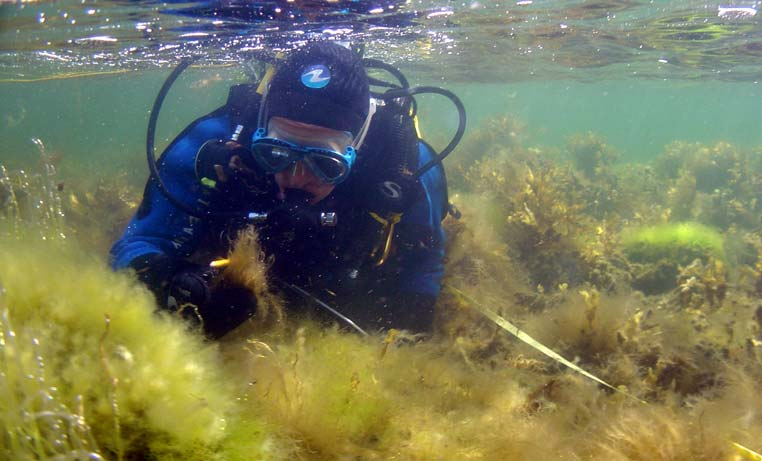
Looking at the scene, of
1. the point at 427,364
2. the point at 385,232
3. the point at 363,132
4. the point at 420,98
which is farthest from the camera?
the point at 420,98

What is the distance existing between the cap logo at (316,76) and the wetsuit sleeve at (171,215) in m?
1.19

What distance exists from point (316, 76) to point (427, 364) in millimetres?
2822

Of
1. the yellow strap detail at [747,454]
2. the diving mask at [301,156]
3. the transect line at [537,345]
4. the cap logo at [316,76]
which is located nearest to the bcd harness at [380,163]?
the diving mask at [301,156]

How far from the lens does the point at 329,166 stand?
398cm

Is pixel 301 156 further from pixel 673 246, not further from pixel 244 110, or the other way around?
pixel 673 246

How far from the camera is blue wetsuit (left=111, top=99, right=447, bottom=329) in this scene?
3789 mm

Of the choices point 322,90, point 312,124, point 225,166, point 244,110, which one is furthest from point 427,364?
point 244,110

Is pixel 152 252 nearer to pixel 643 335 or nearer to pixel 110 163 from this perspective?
pixel 643 335

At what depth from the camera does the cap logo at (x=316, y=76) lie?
412cm

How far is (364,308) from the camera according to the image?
4.47 meters

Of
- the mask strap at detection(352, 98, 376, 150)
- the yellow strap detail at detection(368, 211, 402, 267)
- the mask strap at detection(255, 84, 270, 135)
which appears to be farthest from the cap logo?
the yellow strap detail at detection(368, 211, 402, 267)

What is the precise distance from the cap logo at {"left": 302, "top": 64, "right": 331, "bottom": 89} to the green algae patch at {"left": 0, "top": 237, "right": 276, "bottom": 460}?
2631 millimetres

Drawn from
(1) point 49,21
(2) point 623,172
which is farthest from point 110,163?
(2) point 623,172

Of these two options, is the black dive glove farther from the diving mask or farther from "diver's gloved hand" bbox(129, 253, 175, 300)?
the diving mask
